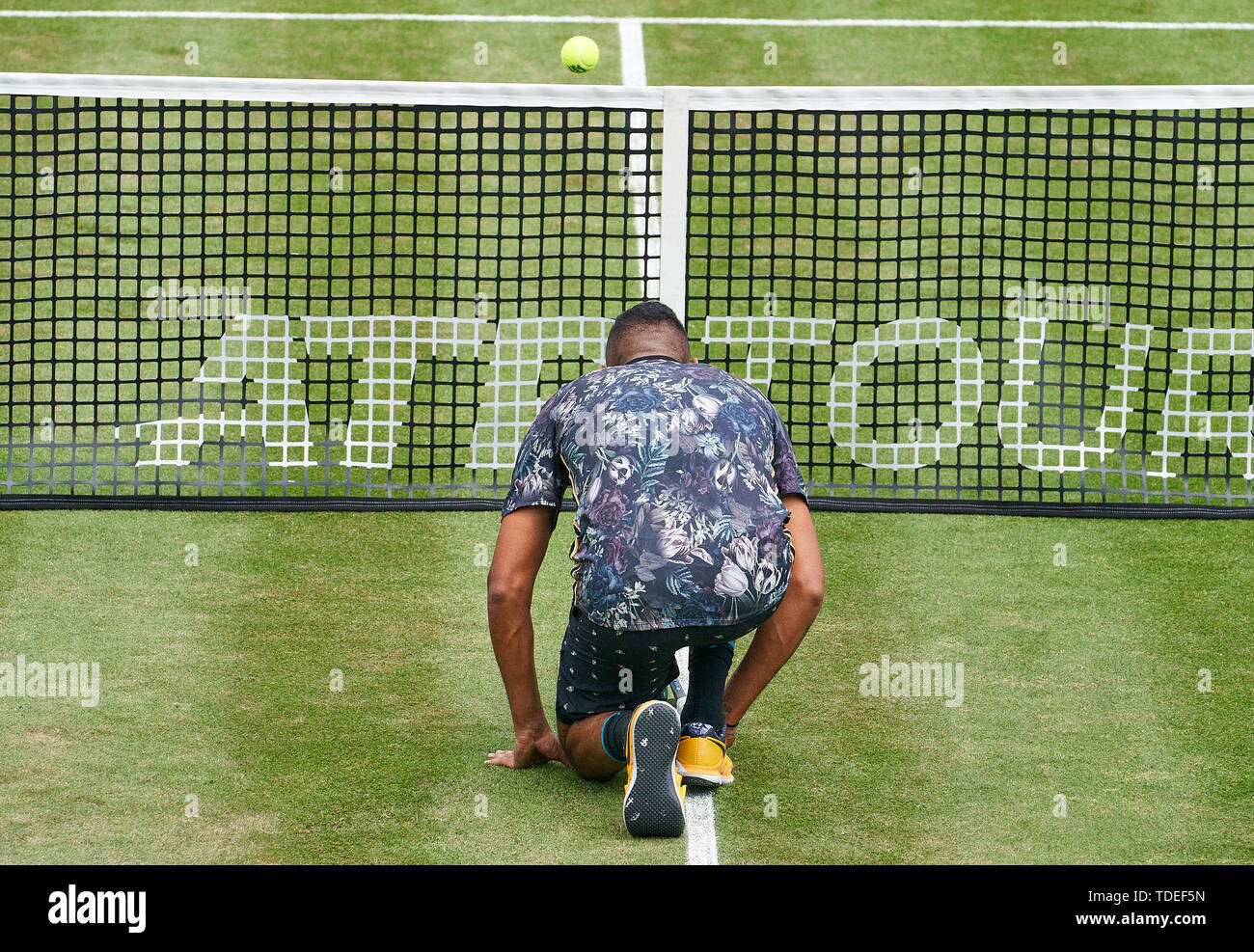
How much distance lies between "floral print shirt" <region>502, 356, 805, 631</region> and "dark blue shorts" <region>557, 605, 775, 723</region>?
0.06m

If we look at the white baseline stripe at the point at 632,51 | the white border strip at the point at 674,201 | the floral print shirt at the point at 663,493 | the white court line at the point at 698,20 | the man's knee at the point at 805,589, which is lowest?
the man's knee at the point at 805,589

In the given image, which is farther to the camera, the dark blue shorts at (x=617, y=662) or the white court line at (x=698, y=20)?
the white court line at (x=698, y=20)

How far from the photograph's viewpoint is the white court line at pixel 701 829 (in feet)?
17.5

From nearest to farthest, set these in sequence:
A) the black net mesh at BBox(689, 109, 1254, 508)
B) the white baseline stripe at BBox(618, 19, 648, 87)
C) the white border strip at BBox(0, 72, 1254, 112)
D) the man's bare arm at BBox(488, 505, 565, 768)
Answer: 1. the man's bare arm at BBox(488, 505, 565, 768)
2. the white border strip at BBox(0, 72, 1254, 112)
3. the black net mesh at BBox(689, 109, 1254, 508)
4. the white baseline stripe at BBox(618, 19, 648, 87)

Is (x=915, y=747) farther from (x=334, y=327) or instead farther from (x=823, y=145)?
(x=823, y=145)

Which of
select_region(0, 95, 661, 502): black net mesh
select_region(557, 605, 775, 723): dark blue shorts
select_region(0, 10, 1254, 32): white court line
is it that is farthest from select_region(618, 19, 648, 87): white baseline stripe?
select_region(557, 605, 775, 723): dark blue shorts

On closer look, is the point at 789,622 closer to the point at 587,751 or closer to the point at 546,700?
the point at 587,751

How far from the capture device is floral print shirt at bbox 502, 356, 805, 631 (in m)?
5.37

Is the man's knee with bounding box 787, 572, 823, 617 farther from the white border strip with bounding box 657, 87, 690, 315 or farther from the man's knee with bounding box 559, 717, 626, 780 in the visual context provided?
the white border strip with bounding box 657, 87, 690, 315

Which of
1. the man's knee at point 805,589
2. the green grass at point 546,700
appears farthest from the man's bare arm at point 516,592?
the man's knee at point 805,589

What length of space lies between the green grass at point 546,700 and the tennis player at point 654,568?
0.86 ft

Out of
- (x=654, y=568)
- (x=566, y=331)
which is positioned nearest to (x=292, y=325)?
(x=566, y=331)

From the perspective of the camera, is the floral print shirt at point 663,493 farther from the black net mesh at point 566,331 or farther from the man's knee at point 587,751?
the black net mesh at point 566,331
